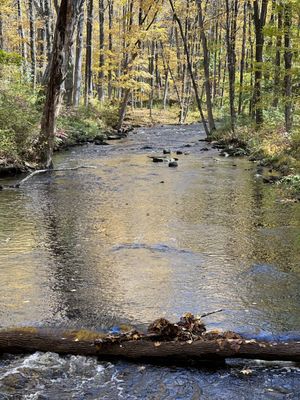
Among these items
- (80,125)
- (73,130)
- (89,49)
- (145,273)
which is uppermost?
(89,49)

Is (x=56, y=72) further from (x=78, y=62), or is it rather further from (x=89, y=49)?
(x=89, y=49)

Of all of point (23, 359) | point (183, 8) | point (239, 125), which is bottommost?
point (23, 359)

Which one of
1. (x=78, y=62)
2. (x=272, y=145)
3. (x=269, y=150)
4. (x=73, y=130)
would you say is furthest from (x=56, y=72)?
(x=78, y=62)

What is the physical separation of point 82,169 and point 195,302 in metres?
11.0

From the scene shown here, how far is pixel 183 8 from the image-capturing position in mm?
34750

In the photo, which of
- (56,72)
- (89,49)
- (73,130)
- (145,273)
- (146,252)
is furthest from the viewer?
(89,49)

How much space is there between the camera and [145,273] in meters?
6.71

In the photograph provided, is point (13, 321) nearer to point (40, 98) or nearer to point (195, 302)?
point (195, 302)

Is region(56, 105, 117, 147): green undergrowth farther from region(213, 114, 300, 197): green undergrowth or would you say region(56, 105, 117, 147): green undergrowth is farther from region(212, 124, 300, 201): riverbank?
region(213, 114, 300, 197): green undergrowth

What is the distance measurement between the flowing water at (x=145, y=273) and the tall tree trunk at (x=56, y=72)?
2.47 meters

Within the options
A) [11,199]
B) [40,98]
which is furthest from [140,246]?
[40,98]

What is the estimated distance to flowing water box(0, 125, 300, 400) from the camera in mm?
4152

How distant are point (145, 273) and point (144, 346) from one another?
7.78ft

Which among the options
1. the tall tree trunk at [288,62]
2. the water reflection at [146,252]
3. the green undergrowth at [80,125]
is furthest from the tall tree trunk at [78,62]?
the water reflection at [146,252]
